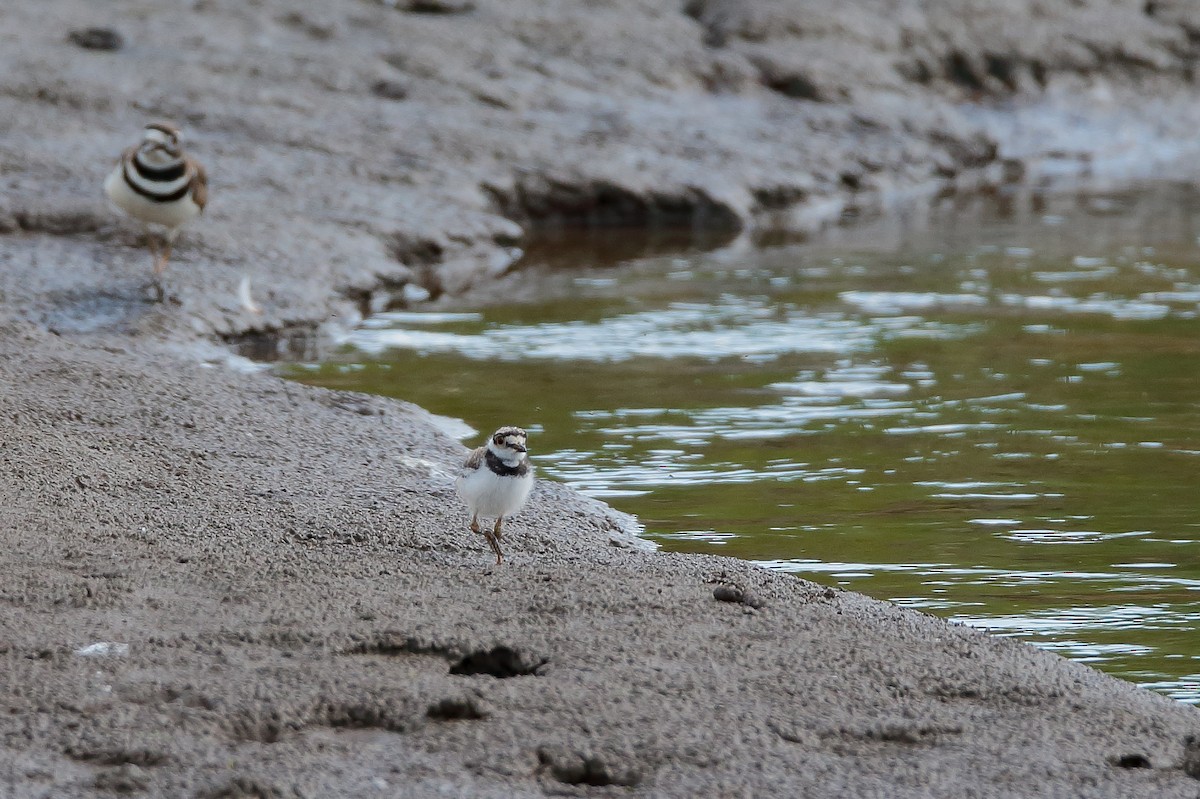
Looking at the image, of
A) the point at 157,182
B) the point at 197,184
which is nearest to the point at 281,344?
the point at 197,184

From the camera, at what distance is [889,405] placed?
8016mm

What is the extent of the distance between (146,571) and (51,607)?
1.28 ft

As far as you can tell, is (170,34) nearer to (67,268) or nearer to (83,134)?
(83,134)

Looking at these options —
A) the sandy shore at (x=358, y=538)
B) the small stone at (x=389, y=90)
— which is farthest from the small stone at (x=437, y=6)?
the small stone at (x=389, y=90)

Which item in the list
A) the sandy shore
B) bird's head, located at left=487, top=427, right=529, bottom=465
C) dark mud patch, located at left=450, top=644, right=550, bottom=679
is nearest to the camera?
the sandy shore

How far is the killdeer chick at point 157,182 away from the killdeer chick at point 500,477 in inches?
164

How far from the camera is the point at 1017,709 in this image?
4.12m

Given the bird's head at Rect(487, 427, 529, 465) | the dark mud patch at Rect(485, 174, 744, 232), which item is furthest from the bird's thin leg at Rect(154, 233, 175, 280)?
the bird's head at Rect(487, 427, 529, 465)

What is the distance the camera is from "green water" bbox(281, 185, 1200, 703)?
18.7 ft

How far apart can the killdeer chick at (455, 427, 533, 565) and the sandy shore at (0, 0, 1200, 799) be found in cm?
20

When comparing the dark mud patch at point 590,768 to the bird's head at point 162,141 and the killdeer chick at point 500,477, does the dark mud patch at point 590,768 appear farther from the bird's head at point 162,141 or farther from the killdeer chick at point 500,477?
the bird's head at point 162,141

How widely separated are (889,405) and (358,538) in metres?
3.40

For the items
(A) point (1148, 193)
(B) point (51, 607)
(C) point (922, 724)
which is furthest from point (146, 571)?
(A) point (1148, 193)

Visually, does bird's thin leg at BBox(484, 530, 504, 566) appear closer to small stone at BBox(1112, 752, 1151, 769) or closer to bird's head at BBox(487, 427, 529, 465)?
bird's head at BBox(487, 427, 529, 465)
